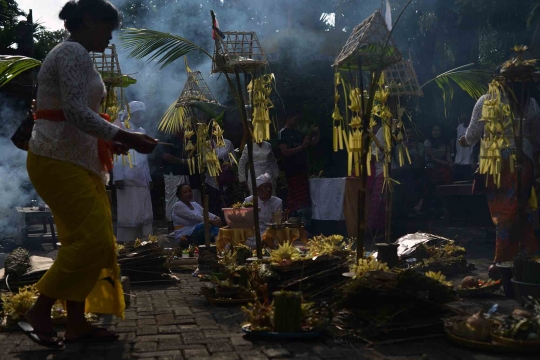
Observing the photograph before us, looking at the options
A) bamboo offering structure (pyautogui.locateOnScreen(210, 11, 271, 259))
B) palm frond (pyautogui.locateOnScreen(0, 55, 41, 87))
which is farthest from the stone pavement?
palm frond (pyautogui.locateOnScreen(0, 55, 41, 87))

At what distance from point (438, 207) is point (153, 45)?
26.9ft

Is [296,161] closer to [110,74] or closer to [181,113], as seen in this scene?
[181,113]

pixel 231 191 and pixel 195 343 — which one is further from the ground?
pixel 231 191

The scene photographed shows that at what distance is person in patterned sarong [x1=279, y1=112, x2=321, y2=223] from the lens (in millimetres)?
12594

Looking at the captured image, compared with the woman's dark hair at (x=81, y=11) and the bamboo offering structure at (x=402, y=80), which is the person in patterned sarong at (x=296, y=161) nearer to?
the bamboo offering structure at (x=402, y=80)

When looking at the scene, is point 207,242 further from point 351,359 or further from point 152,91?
point 152,91

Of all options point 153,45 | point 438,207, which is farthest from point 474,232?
point 153,45

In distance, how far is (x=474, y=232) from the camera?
1223cm

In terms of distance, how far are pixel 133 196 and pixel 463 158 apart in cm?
634

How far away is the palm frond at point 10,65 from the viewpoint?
684 centimetres

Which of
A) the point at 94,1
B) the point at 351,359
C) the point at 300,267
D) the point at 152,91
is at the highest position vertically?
the point at 152,91

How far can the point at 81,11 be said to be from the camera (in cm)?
483

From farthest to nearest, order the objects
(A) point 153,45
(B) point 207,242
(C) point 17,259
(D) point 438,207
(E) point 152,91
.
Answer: (E) point 152,91
(D) point 438,207
(B) point 207,242
(A) point 153,45
(C) point 17,259

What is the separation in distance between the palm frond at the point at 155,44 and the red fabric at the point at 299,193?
5580 millimetres
